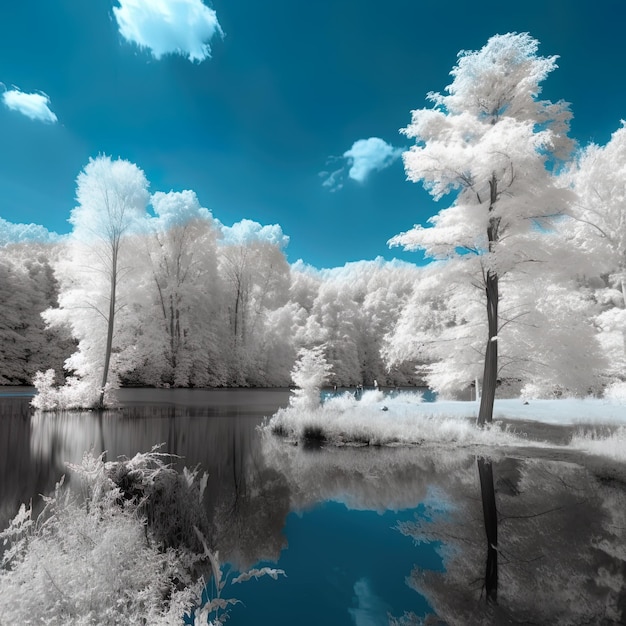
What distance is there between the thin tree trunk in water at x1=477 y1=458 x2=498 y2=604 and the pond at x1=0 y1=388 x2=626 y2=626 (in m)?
0.02

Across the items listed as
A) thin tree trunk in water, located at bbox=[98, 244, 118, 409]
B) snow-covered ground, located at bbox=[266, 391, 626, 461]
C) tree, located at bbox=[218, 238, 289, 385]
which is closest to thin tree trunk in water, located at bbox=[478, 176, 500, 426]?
snow-covered ground, located at bbox=[266, 391, 626, 461]

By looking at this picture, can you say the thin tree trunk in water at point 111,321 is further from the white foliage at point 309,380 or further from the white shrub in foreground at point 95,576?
the white shrub in foreground at point 95,576

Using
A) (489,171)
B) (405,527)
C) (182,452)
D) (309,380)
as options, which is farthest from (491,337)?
(182,452)

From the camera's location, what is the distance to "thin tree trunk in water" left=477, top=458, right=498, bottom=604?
152 inches

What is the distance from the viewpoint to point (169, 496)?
5.15 metres

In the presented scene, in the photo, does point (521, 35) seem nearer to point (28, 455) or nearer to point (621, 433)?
point (621, 433)

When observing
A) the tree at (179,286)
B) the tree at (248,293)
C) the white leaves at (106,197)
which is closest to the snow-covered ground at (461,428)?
the white leaves at (106,197)

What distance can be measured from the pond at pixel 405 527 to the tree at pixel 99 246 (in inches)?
417

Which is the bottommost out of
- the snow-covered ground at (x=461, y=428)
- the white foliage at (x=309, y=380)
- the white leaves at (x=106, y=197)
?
the snow-covered ground at (x=461, y=428)

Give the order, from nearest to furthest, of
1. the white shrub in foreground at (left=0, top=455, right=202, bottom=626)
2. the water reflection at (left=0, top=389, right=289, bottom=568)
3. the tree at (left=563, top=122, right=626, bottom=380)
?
the white shrub in foreground at (left=0, top=455, right=202, bottom=626)
the water reflection at (left=0, top=389, right=289, bottom=568)
the tree at (left=563, top=122, right=626, bottom=380)

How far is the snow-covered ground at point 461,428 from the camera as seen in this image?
1111 cm

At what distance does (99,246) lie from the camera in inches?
832

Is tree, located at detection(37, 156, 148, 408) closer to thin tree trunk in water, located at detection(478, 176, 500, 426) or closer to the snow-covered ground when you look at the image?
the snow-covered ground

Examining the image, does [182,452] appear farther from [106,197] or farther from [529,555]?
[106,197]
